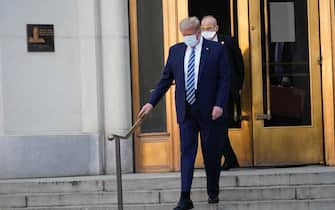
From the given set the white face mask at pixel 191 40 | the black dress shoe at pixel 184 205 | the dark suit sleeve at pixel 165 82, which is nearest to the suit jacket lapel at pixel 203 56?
the white face mask at pixel 191 40

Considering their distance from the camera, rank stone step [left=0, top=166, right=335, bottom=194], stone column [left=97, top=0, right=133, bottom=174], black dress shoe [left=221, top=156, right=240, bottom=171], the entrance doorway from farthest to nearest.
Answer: the entrance doorway → stone column [left=97, top=0, right=133, bottom=174] → black dress shoe [left=221, top=156, right=240, bottom=171] → stone step [left=0, top=166, right=335, bottom=194]

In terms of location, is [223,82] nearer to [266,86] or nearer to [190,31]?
[190,31]

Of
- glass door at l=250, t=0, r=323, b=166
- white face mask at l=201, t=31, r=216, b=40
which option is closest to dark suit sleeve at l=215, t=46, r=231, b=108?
white face mask at l=201, t=31, r=216, b=40

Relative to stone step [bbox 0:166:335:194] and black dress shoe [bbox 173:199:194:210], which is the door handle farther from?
black dress shoe [bbox 173:199:194:210]

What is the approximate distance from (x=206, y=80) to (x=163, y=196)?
1.40 m

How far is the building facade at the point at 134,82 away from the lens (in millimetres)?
8641

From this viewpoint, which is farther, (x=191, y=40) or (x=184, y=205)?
(x=191, y=40)

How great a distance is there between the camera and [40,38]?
28.5ft

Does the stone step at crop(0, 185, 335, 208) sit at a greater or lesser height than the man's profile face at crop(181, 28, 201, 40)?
lesser

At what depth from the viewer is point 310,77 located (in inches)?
355

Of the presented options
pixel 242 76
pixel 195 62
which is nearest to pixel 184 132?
pixel 195 62

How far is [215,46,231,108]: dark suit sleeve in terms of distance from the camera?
23.0 feet

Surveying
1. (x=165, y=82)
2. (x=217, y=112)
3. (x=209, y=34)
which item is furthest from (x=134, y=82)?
(x=217, y=112)

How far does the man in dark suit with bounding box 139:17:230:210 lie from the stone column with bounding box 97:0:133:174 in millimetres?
1626
